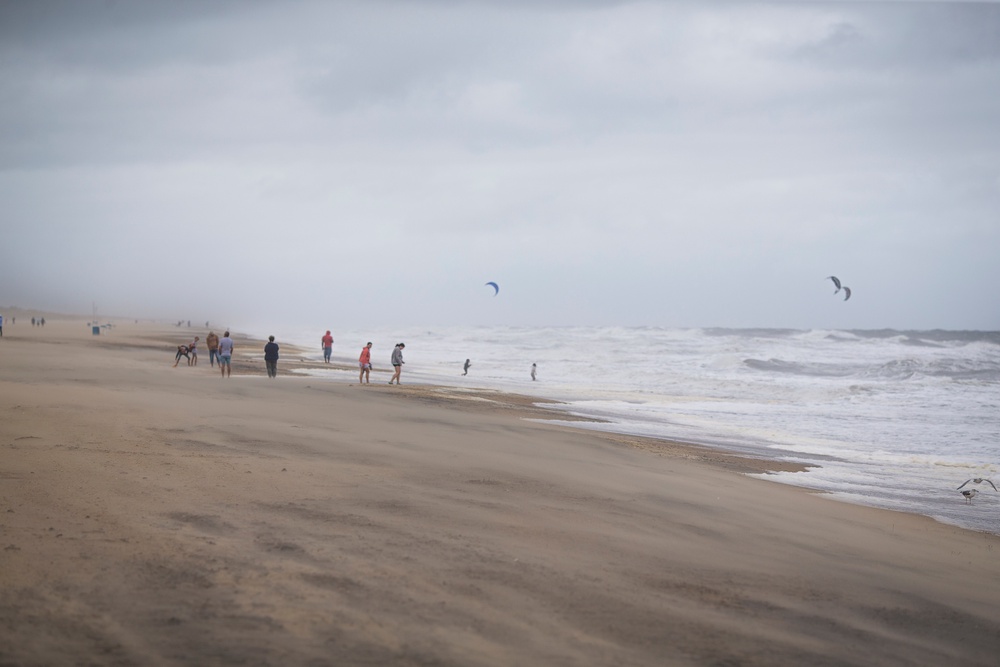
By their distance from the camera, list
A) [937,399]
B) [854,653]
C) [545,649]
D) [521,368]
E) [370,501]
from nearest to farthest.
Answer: [545,649] → [854,653] → [370,501] → [937,399] → [521,368]

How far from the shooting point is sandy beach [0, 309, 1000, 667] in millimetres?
4082

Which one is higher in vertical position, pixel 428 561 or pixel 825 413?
pixel 428 561

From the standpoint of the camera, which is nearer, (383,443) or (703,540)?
(703,540)

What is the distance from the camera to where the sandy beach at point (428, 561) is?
408 centimetres

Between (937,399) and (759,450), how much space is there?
1715cm

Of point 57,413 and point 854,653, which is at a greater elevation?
point 57,413

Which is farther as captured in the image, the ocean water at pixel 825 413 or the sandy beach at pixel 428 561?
the ocean water at pixel 825 413

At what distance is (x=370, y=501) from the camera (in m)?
6.85

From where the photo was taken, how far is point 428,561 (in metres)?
5.29

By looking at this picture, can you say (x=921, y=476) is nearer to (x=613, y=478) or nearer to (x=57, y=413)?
(x=613, y=478)

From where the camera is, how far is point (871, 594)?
19.2 ft

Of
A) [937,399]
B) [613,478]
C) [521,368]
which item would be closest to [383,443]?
[613,478]

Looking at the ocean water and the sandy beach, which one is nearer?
→ the sandy beach

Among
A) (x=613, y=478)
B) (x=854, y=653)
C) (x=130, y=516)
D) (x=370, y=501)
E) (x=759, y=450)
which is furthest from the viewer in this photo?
(x=759, y=450)
